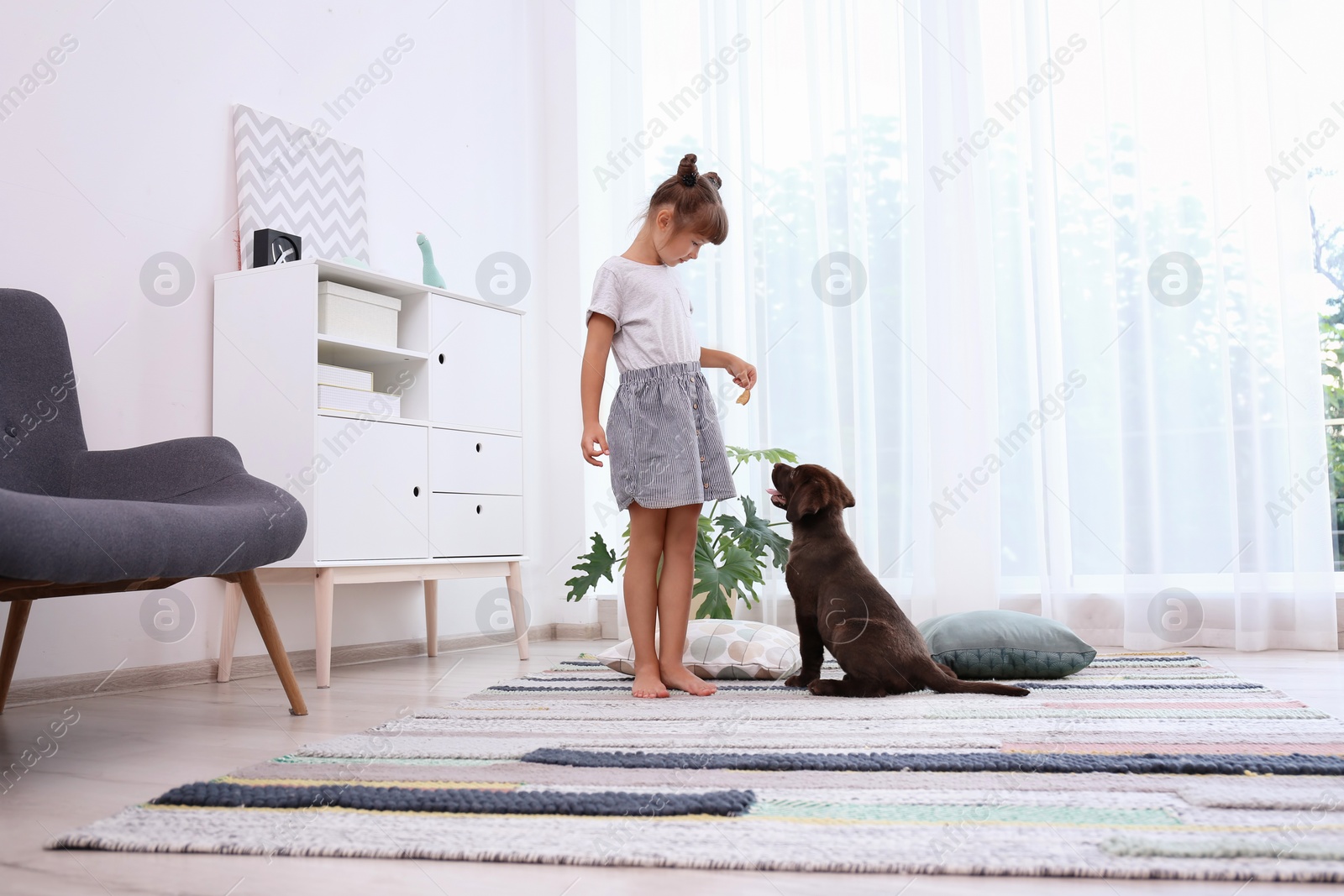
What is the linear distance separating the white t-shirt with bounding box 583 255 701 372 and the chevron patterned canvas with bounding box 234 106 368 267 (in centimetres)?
124

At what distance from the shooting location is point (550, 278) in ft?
13.7

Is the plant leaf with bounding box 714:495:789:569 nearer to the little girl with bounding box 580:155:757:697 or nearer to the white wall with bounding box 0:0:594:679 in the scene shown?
the little girl with bounding box 580:155:757:697

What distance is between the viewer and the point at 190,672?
257 centimetres

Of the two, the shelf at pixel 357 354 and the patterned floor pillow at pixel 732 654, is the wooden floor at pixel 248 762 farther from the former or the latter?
the shelf at pixel 357 354

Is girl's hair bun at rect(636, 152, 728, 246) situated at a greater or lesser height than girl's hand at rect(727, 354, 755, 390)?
greater

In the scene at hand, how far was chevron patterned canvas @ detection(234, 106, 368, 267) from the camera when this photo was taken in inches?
110

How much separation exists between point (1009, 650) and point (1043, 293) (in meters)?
1.51

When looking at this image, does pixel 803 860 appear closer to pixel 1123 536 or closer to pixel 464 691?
pixel 464 691

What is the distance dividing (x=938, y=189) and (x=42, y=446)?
2.79 meters

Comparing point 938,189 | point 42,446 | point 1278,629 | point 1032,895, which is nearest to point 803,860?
point 1032,895

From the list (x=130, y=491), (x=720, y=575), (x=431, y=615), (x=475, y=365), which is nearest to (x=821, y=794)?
(x=130, y=491)

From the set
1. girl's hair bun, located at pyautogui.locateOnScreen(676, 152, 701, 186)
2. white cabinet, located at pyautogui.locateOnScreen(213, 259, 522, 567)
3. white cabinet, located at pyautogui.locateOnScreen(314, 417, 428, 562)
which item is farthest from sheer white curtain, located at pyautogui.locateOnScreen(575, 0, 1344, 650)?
girl's hair bun, located at pyautogui.locateOnScreen(676, 152, 701, 186)

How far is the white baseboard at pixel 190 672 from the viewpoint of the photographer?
87.7 inches

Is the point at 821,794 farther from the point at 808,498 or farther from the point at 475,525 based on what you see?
the point at 475,525
